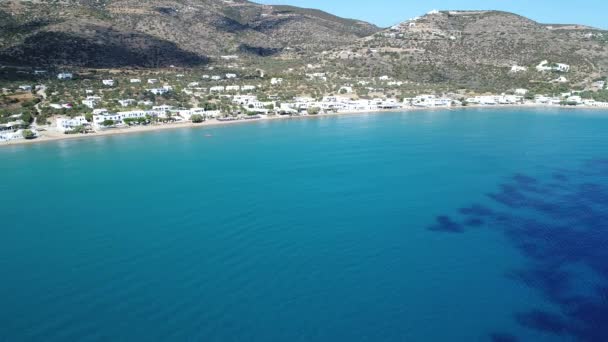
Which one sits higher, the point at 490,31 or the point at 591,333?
the point at 490,31

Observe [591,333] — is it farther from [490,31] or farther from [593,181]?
[490,31]

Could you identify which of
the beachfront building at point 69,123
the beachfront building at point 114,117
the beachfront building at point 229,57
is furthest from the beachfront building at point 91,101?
the beachfront building at point 229,57

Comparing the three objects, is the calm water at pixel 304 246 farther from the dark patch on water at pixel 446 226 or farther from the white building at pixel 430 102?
the white building at pixel 430 102

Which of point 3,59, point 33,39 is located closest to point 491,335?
point 3,59

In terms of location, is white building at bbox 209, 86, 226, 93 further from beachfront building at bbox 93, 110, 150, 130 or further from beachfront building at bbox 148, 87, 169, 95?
beachfront building at bbox 93, 110, 150, 130

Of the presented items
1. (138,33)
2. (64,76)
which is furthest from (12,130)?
(138,33)

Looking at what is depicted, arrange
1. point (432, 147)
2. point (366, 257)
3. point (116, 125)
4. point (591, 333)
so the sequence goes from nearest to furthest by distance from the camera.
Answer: point (591, 333)
point (366, 257)
point (432, 147)
point (116, 125)

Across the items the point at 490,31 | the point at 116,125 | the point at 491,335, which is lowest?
the point at 491,335

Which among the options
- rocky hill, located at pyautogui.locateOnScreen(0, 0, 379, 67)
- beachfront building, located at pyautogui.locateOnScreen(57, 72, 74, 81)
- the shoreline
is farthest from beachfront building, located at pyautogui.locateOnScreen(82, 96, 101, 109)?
rocky hill, located at pyautogui.locateOnScreen(0, 0, 379, 67)
